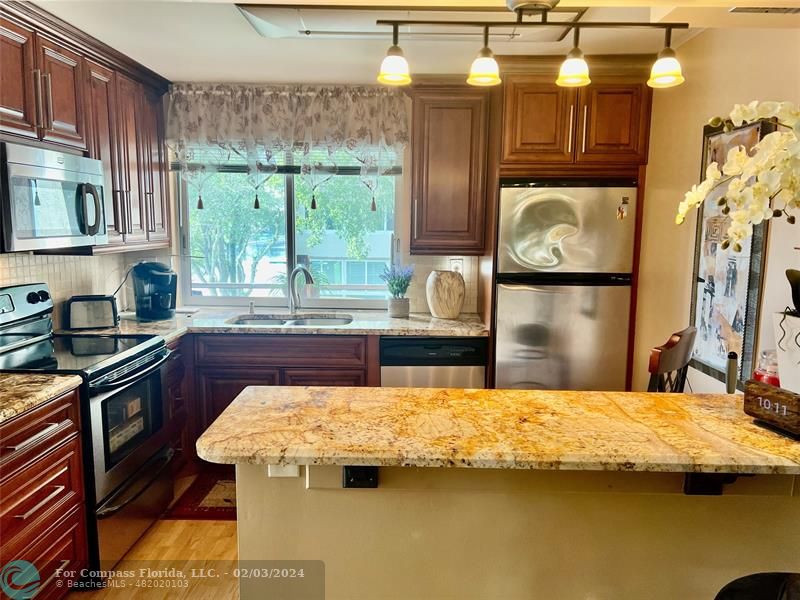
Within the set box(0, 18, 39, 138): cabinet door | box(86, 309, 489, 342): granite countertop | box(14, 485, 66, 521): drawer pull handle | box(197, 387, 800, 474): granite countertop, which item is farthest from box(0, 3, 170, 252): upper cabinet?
box(197, 387, 800, 474): granite countertop

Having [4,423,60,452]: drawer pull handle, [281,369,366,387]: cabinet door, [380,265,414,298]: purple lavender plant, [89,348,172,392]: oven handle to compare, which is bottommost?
[281,369,366,387]: cabinet door

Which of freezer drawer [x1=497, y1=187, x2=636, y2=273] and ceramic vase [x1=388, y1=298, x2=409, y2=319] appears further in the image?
ceramic vase [x1=388, y1=298, x2=409, y2=319]

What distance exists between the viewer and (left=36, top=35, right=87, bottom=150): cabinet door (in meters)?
2.27

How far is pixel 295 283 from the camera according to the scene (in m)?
3.58

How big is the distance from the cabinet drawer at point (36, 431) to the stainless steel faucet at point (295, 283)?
1629 mm

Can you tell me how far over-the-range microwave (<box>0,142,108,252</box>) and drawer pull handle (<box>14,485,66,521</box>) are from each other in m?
0.92

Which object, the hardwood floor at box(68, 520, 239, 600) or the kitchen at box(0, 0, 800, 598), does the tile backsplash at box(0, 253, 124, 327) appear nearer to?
the kitchen at box(0, 0, 800, 598)

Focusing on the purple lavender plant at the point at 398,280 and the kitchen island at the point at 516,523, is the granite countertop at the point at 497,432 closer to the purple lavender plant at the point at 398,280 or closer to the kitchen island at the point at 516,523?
the kitchen island at the point at 516,523

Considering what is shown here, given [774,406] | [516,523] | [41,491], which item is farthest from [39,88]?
[774,406]

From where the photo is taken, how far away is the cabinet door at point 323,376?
10.1ft

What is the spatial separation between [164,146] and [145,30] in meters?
1.06

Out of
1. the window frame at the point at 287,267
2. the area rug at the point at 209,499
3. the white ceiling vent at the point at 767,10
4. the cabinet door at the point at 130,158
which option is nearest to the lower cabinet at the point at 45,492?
the area rug at the point at 209,499

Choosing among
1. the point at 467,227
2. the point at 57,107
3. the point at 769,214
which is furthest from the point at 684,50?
the point at 57,107

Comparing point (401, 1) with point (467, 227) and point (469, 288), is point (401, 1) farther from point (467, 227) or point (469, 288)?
point (469, 288)
